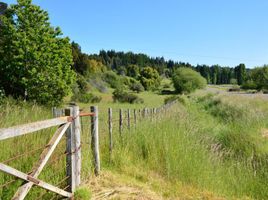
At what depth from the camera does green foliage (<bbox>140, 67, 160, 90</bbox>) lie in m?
66.9

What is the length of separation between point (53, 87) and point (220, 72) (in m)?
112

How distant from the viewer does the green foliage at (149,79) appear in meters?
66.9

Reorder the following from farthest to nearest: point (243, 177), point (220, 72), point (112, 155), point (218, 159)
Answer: point (220, 72) → point (218, 159) → point (243, 177) → point (112, 155)

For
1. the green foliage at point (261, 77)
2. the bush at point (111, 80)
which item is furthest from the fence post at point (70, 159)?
the green foliage at point (261, 77)

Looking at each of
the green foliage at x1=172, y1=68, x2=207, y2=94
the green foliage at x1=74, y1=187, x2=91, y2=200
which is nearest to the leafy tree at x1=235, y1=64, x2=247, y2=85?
the green foliage at x1=172, y1=68, x2=207, y2=94

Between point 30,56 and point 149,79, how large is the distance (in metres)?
47.8

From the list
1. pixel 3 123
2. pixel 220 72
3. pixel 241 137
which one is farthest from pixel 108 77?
pixel 220 72

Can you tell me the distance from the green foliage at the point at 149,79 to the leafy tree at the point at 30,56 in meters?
45.4

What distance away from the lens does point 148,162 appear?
21.8ft

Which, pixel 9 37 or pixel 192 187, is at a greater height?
pixel 9 37

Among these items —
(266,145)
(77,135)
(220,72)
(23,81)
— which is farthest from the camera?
(220,72)

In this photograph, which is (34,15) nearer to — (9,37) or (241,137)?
(9,37)

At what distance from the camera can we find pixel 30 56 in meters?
20.9

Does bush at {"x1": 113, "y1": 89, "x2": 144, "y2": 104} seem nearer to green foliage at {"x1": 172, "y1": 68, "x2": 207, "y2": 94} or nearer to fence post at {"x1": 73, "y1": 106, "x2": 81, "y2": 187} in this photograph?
green foliage at {"x1": 172, "y1": 68, "x2": 207, "y2": 94}
